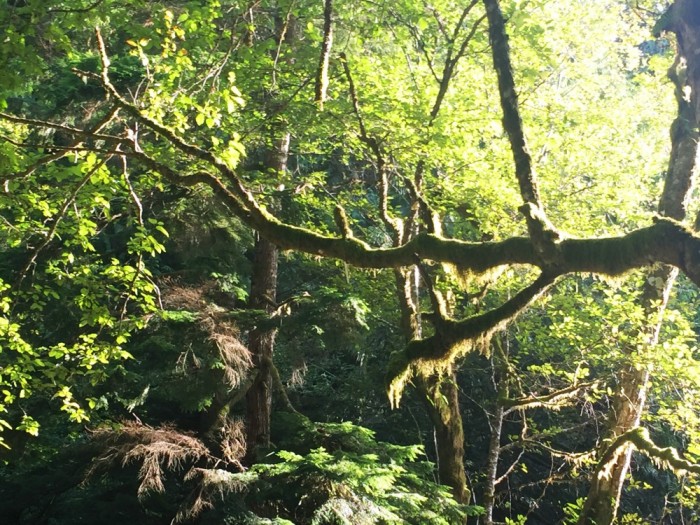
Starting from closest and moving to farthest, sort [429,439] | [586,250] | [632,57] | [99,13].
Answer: [586,250] → [99,13] → [632,57] → [429,439]

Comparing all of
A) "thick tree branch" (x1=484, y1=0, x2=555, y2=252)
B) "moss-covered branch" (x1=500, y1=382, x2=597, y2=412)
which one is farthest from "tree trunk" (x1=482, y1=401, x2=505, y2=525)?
"thick tree branch" (x1=484, y1=0, x2=555, y2=252)

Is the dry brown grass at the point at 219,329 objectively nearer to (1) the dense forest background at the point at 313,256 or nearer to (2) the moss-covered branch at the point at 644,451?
(1) the dense forest background at the point at 313,256

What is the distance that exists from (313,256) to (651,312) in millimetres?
4303

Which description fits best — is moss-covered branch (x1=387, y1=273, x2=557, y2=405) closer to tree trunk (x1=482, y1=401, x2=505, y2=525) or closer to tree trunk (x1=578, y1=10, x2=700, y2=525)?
tree trunk (x1=578, y1=10, x2=700, y2=525)

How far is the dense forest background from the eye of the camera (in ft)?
15.5

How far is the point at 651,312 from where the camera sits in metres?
7.82

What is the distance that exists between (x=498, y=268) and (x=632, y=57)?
24.6ft

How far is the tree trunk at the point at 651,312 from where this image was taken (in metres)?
7.00

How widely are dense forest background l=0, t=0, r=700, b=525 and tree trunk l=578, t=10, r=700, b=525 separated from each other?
4 centimetres

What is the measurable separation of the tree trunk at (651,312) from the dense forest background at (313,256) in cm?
4

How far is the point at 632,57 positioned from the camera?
9.98 m

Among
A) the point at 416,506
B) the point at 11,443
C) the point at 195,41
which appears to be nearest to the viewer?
the point at 416,506

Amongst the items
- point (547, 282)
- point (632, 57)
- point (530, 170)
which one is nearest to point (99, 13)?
point (530, 170)

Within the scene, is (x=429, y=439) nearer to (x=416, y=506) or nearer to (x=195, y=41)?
(x=416, y=506)
